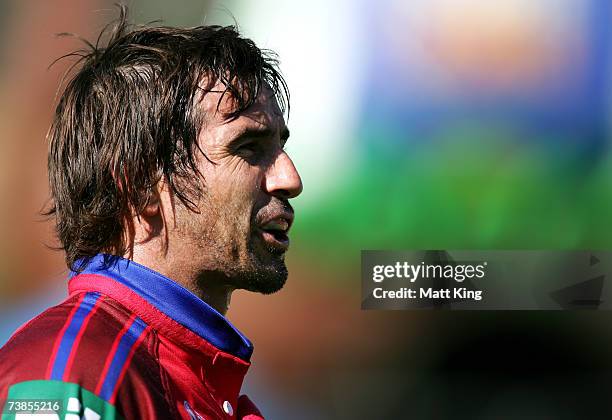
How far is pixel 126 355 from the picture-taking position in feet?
2.96

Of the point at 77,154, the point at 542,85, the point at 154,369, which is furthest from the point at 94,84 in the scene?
the point at 542,85

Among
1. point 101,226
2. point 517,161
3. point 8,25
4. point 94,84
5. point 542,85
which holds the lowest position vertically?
point 101,226

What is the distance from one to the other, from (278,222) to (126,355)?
31cm

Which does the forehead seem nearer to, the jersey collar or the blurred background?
the jersey collar

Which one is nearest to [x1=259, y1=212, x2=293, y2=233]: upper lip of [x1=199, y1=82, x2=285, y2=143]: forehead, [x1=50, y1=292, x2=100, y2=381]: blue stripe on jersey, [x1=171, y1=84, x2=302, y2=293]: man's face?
[x1=171, y1=84, x2=302, y2=293]: man's face

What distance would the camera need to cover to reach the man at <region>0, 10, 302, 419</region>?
Result: 3.37 feet

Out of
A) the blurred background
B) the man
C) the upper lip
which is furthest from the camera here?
the blurred background

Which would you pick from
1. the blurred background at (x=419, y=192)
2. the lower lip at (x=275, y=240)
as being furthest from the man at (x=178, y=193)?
the blurred background at (x=419, y=192)

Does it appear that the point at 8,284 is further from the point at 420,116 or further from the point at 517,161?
the point at 517,161

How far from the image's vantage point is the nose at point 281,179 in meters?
1.14

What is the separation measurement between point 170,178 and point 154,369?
0.87 ft

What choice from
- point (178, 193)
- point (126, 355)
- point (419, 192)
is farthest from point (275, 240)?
point (419, 192)

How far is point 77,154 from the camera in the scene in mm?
1145

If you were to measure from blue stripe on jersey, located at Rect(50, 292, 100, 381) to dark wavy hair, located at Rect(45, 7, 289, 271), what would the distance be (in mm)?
136
